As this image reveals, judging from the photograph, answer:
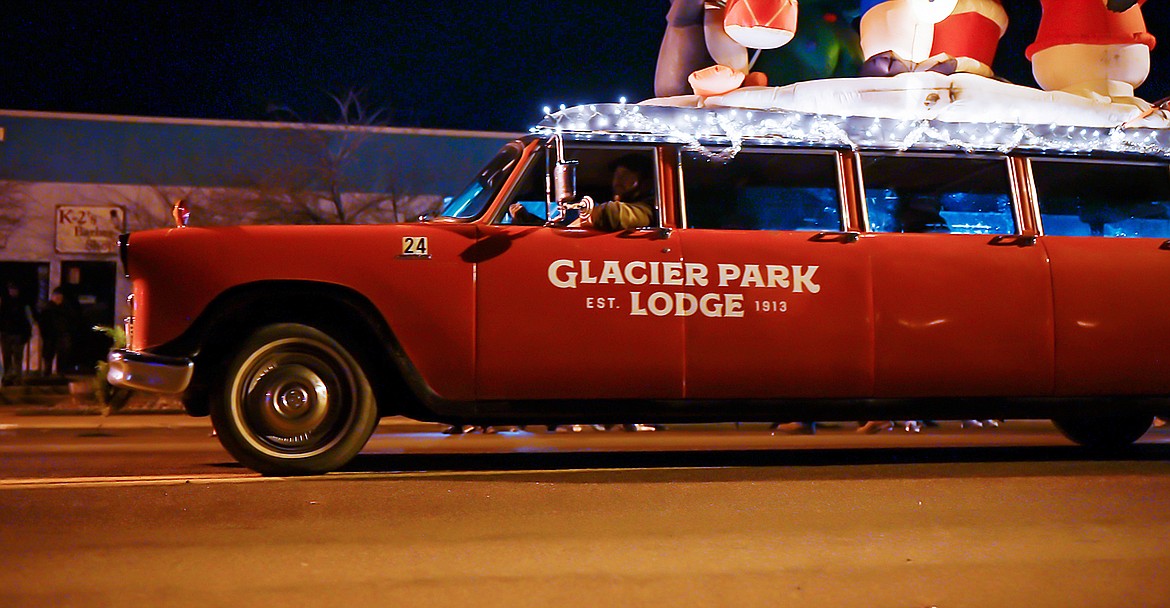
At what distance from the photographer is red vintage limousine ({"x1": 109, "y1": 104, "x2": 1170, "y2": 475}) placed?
18.8 feet

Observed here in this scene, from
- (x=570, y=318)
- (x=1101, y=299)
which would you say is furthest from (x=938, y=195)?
(x=570, y=318)

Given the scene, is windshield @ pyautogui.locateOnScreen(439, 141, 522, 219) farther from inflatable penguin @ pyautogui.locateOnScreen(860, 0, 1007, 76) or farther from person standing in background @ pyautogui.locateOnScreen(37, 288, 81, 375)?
person standing in background @ pyautogui.locateOnScreen(37, 288, 81, 375)

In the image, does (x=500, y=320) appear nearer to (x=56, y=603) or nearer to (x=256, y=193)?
(x=56, y=603)

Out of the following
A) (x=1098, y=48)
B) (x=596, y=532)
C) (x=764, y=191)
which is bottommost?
(x=596, y=532)

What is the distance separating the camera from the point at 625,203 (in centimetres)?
632

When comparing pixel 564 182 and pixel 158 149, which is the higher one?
pixel 158 149

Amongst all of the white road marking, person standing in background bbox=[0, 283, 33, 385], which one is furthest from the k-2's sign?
the white road marking

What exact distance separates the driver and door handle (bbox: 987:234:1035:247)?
227 cm

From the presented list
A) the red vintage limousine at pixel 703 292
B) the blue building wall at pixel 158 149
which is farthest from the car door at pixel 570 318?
the blue building wall at pixel 158 149

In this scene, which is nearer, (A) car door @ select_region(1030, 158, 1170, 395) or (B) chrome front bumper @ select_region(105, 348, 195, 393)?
(B) chrome front bumper @ select_region(105, 348, 195, 393)

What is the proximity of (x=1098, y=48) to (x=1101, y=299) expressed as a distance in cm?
236

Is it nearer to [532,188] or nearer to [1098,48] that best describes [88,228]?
[532,188]

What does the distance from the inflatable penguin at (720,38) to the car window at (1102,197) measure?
88.2 inches

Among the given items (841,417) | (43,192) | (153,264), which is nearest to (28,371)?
(43,192)
